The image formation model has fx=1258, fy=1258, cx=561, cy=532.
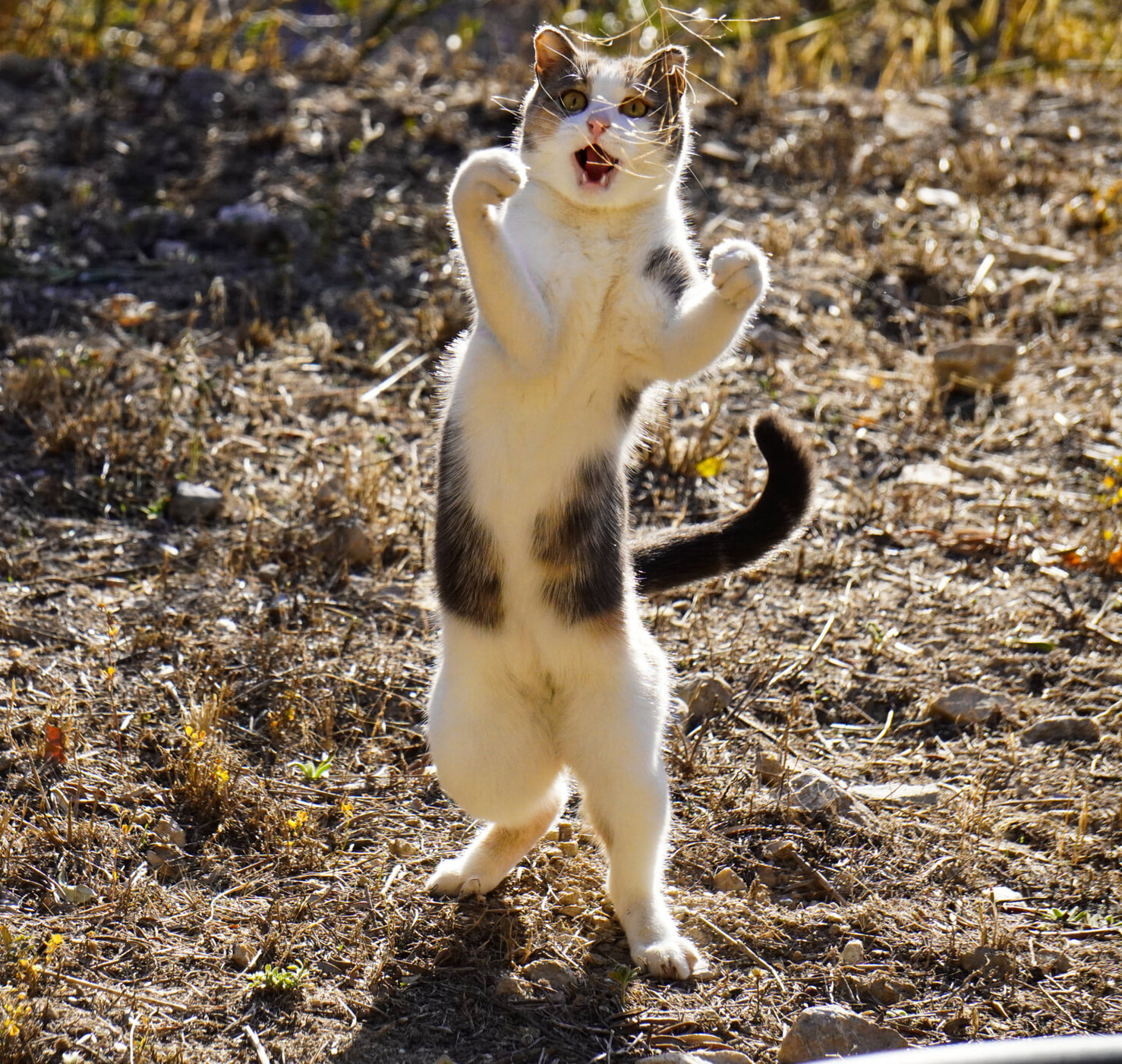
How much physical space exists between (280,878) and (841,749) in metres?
1.62

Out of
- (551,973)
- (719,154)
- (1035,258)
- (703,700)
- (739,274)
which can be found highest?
(739,274)

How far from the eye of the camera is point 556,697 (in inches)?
114

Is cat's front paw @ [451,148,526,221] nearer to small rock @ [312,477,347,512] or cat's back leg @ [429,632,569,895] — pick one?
cat's back leg @ [429,632,569,895]

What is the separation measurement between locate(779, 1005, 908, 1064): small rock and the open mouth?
181 centimetres

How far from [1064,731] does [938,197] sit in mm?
3884

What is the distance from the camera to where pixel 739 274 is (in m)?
2.49

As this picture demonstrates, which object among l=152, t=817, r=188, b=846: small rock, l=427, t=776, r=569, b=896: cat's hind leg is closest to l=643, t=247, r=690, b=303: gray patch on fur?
l=427, t=776, r=569, b=896: cat's hind leg

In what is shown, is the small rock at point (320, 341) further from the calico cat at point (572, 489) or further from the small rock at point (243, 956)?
the small rock at point (243, 956)

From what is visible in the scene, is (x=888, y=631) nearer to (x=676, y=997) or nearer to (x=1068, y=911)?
(x=1068, y=911)

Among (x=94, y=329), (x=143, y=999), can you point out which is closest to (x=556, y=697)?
(x=143, y=999)

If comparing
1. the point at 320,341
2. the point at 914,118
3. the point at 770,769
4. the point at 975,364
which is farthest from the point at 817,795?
the point at 914,118

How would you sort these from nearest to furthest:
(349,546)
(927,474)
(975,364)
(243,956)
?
(243,956)
(349,546)
(927,474)
(975,364)

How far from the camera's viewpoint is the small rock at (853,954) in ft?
9.31

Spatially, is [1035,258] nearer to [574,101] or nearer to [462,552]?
[574,101]
